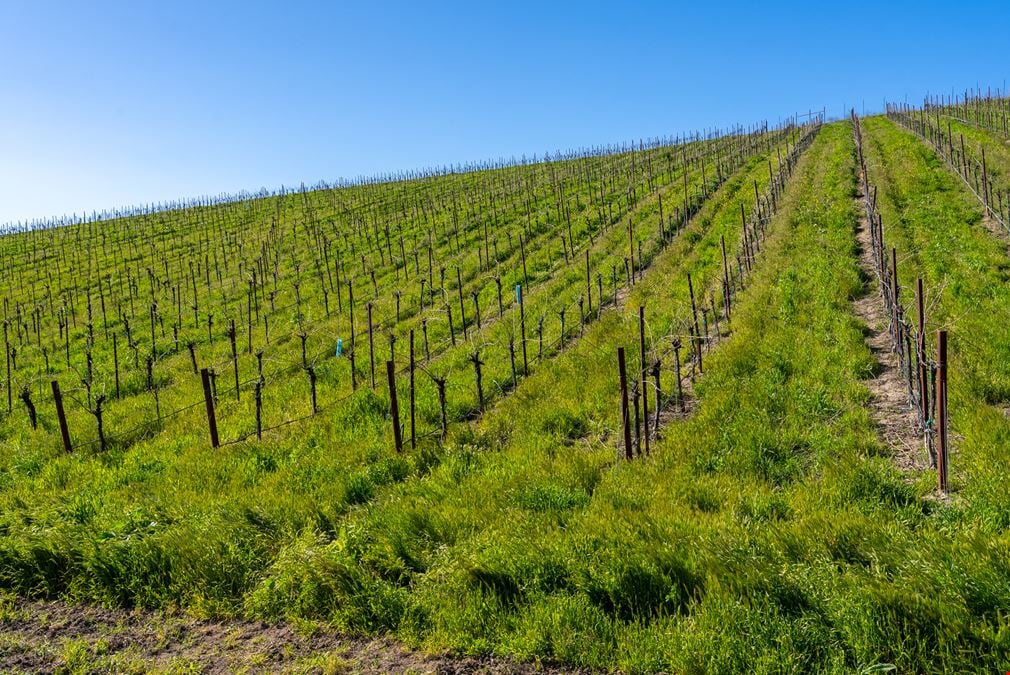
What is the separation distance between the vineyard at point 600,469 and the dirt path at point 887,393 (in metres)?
0.06

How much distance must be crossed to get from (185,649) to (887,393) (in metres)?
8.62

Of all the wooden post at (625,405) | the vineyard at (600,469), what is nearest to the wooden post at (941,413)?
the vineyard at (600,469)

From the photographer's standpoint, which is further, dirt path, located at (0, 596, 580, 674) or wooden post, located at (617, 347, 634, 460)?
wooden post, located at (617, 347, 634, 460)

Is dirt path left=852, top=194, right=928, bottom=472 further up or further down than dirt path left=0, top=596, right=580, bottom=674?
further up

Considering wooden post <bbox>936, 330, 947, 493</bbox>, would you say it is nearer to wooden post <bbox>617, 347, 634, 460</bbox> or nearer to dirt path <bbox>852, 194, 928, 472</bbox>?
dirt path <bbox>852, 194, 928, 472</bbox>

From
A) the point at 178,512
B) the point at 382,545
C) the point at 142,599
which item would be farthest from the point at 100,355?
the point at 382,545

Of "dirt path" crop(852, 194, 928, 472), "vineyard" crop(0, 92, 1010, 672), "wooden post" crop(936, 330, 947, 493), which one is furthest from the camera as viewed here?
"dirt path" crop(852, 194, 928, 472)

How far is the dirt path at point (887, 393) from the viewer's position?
6.89m

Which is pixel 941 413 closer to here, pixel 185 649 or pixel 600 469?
pixel 600 469

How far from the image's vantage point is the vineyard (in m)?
4.58

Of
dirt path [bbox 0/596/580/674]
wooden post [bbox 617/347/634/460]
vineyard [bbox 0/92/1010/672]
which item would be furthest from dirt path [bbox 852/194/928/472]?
dirt path [bbox 0/596/580/674]

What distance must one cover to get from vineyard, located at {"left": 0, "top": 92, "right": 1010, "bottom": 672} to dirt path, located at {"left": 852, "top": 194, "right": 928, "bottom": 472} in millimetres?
62

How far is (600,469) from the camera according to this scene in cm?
749

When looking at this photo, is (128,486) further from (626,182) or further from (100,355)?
(626,182)
